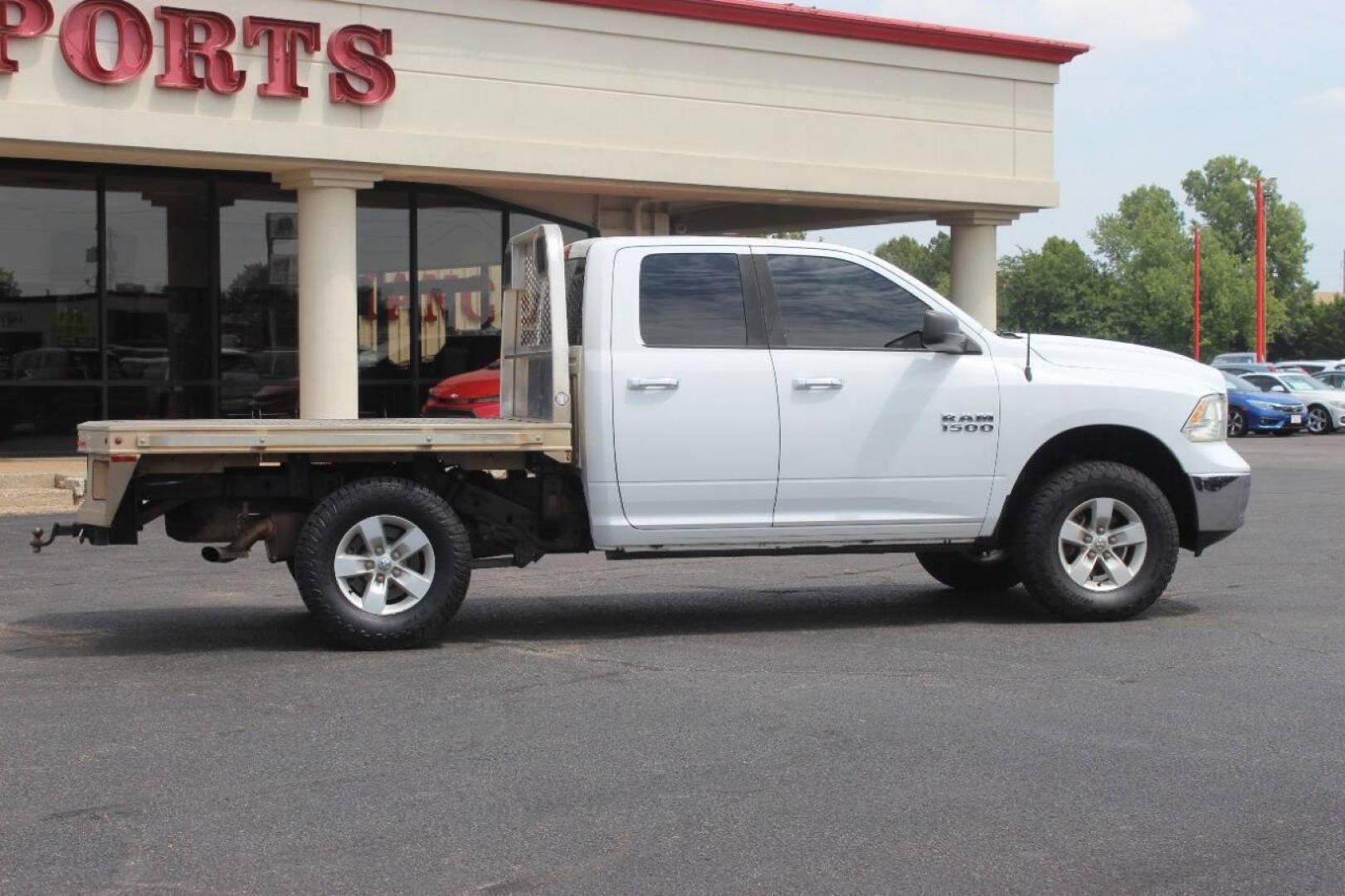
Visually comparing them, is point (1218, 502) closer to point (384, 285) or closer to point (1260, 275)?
point (384, 285)

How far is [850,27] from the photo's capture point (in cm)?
2277

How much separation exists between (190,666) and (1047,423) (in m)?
4.66

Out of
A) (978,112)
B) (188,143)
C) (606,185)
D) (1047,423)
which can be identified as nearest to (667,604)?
(1047,423)

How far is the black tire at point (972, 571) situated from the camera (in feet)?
34.4

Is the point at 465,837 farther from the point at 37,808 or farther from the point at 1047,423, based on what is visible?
the point at 1047,423

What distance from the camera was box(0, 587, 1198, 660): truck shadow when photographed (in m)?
8.83

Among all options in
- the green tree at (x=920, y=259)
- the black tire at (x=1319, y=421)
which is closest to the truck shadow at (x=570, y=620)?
the black tire at (x=1319, y=421)

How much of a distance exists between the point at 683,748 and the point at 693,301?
3.28 meters

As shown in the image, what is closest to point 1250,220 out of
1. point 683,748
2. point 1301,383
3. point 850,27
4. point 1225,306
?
point 1225,306

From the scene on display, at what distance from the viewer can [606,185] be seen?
71.5 feet

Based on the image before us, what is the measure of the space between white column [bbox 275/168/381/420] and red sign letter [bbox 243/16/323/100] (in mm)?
1116

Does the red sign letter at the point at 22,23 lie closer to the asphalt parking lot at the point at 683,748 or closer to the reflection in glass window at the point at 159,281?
the reflection in glass window at the point at 159,281

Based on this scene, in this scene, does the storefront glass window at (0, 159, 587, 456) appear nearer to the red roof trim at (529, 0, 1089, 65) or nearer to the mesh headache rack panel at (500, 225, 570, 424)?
the red roof trim at (529, 0, 1089, 65)

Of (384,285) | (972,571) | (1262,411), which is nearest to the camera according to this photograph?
(972,571)
